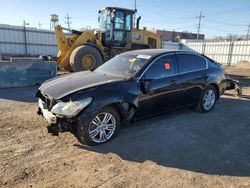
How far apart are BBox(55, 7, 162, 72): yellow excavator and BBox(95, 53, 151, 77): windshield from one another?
599cm

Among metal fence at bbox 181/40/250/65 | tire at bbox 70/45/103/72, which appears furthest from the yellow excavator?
metal fence at bbox 181/40/250/65

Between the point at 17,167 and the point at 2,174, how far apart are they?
0.23 metres

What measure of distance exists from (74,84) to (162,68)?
194 centimetres

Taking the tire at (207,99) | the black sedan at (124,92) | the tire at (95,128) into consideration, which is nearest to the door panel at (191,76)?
the black sedan at (124,92)

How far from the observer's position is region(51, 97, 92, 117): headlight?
13.1 feet

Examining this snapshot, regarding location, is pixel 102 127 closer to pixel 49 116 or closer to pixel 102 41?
pixel 49 116

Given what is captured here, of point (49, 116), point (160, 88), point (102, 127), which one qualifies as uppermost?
point (160, 88)

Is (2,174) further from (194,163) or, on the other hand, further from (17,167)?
(194,163)

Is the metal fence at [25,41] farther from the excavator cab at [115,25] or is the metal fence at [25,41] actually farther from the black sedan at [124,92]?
the black sedan at [124,92]

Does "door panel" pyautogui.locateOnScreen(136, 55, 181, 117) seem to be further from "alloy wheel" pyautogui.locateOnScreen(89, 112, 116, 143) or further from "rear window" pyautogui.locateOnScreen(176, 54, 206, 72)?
"alloy wheel" pyautogui.locateOnScreen(89, 112, 116, 143)

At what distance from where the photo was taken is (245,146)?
4.59 m

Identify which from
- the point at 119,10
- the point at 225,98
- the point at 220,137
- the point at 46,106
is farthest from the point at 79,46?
the point at 220,137

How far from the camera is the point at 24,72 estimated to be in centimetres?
961

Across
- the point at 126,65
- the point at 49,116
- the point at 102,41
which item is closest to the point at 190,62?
the point at 126,65
